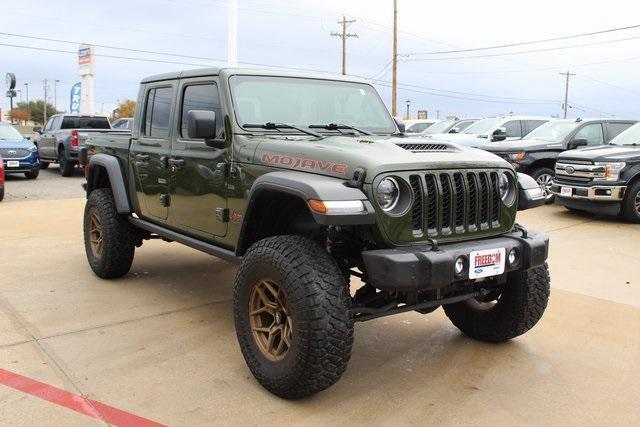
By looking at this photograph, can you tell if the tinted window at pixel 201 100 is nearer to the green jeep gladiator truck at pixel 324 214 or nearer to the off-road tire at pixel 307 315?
the green jeep gladiator truck at pixel 324 214

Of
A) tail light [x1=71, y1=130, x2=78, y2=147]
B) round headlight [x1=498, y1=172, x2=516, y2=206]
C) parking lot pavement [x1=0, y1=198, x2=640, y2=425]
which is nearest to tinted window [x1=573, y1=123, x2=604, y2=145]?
parking lot pavement [x1=0, y1=198, x2=640, y2=425]

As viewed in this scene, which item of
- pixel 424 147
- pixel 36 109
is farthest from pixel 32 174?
pixel 36 109

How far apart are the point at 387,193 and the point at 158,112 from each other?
2.71 m

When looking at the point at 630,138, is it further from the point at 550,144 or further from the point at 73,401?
the point at 73,401

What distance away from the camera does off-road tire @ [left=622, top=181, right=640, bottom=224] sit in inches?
370

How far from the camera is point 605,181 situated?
9398 millimetres

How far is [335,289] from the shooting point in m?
3.07

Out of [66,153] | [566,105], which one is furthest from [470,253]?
[566,105]

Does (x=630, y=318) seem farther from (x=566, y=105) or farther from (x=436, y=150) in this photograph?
(x=566, y=105)

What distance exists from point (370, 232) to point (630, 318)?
2.91 metres

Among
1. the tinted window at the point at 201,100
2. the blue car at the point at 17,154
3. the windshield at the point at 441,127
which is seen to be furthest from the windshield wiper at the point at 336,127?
the windshield at the point at 441,127

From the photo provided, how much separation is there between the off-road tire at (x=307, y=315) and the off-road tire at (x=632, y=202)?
7.90m

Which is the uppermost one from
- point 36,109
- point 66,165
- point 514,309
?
point 36,109

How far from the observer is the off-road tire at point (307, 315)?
9.89 ft
